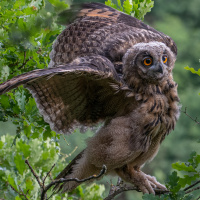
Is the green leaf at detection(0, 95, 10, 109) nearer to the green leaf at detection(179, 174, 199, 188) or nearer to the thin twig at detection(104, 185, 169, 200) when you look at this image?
the thin twig at detection(104, 185, 169, 200)

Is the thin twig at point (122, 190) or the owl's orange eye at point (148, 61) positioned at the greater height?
the owl's orange eye at point (148, 61)

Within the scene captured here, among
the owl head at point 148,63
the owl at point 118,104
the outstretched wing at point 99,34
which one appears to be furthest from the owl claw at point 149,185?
the outstretched wing at point 99,34

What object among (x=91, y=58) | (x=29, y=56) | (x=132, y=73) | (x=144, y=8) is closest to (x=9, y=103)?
(x=29, y=56)

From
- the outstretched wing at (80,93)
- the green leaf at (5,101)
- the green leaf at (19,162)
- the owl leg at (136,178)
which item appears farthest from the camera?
the green leaf at (19,162)

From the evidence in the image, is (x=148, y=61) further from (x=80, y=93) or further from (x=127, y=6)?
(x=127, y=6)

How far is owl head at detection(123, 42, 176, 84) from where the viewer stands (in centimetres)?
277

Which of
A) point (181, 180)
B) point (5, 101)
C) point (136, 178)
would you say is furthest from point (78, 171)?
→ point (181, 180)

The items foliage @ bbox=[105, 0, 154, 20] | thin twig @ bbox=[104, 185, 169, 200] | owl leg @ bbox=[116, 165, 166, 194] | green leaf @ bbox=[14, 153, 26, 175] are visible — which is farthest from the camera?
foliage @ bbox=[105, 0, 154, 20]

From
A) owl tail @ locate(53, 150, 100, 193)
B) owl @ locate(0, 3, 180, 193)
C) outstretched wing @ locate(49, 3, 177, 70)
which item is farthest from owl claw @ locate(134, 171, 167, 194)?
outstretched wing @ locate(49, 3, 177, 70)

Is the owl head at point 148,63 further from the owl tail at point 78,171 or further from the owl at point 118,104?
the owl tail at point 78,171

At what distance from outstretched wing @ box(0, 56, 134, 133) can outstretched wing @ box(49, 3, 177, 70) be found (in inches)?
10.8

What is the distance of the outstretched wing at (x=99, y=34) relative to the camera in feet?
10.4

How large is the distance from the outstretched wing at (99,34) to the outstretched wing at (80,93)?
0.28m

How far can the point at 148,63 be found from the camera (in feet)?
9.18
